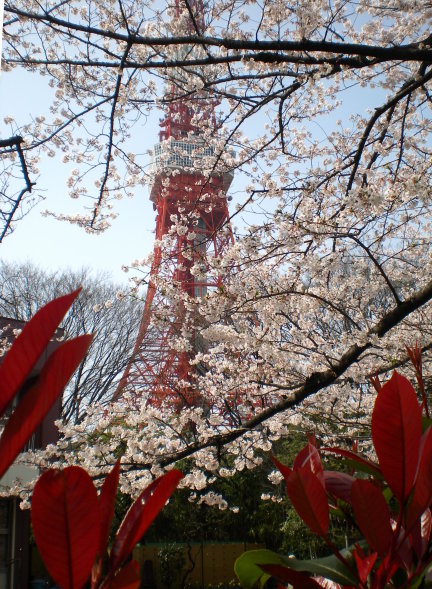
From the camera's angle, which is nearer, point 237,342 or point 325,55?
point 325,55

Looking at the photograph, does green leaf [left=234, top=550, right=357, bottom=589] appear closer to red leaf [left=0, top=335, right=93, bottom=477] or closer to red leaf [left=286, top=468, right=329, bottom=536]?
red leaf [left=286, top=468, right=329, bottom=536]

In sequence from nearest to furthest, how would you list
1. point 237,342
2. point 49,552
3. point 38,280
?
point 49,552
point 237,342
point 38,280

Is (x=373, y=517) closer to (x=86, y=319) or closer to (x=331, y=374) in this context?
(x=331, y=374)

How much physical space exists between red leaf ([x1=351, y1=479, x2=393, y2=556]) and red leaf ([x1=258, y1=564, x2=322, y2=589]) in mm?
81

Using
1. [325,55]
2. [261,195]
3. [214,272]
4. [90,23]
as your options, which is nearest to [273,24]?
[325,55]

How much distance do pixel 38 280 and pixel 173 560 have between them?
5269mm

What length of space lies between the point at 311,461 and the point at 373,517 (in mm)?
105

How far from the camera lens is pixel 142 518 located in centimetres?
46

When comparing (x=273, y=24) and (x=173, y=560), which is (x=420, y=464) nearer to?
(x=273, y=24)

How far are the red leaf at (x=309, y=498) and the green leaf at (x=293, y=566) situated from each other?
6cm

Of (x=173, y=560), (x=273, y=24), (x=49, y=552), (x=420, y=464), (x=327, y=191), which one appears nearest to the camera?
(x=49, y=552)

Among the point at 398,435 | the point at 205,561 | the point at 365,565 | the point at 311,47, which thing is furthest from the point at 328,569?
the point at 205,561

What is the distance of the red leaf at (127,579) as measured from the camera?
1.33 feet

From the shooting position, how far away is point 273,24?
3.33m
